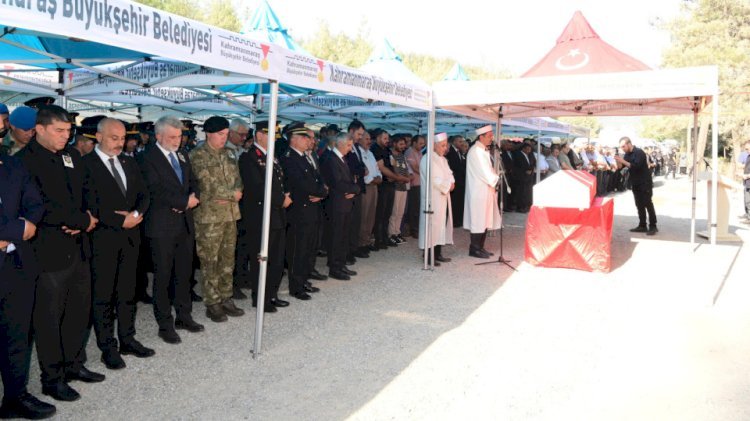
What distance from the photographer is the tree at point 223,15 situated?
99.9 ft

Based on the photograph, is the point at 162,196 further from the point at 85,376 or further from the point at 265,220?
the point at 85,376

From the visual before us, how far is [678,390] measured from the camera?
396 cm

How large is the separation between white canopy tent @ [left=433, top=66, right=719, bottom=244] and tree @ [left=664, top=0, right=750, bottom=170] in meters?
18.1

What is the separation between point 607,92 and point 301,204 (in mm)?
3702

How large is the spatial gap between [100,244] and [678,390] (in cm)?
403

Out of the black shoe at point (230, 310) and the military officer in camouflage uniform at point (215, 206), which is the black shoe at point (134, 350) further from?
the black shoe at point (230, 310)

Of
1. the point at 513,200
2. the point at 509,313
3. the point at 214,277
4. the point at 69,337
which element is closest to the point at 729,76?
the point at 513,200

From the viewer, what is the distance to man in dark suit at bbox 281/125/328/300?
19.6ft

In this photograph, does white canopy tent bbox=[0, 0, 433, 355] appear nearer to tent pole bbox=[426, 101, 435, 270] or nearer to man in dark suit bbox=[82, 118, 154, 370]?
tent pole bbox=[426, 101, 435, 270]

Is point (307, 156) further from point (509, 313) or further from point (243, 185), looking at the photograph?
point (509, 313)

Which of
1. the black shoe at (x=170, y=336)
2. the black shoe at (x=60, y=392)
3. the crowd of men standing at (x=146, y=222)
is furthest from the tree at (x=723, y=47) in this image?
the black shoe at (x=60, y=392)

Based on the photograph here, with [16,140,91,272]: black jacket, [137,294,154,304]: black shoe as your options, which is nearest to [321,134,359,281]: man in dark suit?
[137,294,154,304]: black shoe

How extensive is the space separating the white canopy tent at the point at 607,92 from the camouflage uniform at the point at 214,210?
348 centimetres

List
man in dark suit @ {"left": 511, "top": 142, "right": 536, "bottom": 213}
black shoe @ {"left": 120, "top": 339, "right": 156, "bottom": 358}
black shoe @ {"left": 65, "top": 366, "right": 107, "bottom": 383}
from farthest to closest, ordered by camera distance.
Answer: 1. man in dark suit @ {"left": 511, "top": 142, "right": 536, "bottom": 213}
2. black shoe @ {"left": 120, "top": 339, "right": 156, "bottom": 358}
3. black shoe @ {"left": 65, "top": 366, "right": 107, "bottom": 383}
